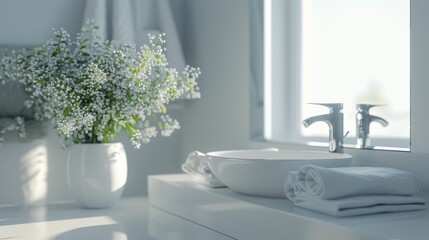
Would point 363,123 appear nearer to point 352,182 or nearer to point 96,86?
point 352,182

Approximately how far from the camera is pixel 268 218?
4.16 ft

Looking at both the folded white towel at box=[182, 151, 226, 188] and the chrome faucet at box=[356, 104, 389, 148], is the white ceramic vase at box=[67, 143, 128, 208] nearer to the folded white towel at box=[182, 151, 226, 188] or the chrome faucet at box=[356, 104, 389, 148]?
the folded white towel at box=[182, 151, 226, 188]

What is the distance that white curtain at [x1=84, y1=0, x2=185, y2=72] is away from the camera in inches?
87.2

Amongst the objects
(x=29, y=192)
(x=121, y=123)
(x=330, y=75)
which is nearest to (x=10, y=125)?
(x=29, y=192)

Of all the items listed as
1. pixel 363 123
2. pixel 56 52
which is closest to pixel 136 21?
pixel 56 52

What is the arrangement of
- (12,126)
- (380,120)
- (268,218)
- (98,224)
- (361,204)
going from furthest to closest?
(12,126) < (98,224) < (380,120) < (268,218) < (361,204)

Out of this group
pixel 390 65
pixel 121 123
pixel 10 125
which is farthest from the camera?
pixel 10 125

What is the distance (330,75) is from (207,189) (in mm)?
689

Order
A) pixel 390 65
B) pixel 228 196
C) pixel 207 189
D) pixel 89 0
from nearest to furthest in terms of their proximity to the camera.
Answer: pixel 228 196 → pixel 207 189 → pixel 390 65 → pixel 89 0

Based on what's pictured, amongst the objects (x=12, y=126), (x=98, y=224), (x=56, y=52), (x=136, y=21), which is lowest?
(x=98, y=224)

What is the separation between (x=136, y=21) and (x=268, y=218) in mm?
1310

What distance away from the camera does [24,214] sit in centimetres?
192

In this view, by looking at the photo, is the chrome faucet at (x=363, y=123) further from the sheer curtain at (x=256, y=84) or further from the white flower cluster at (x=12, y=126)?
the white flower cluster at (x=12, y=126)

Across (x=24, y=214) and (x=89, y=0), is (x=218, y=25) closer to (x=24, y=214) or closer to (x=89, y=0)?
(x=89, y=0)
